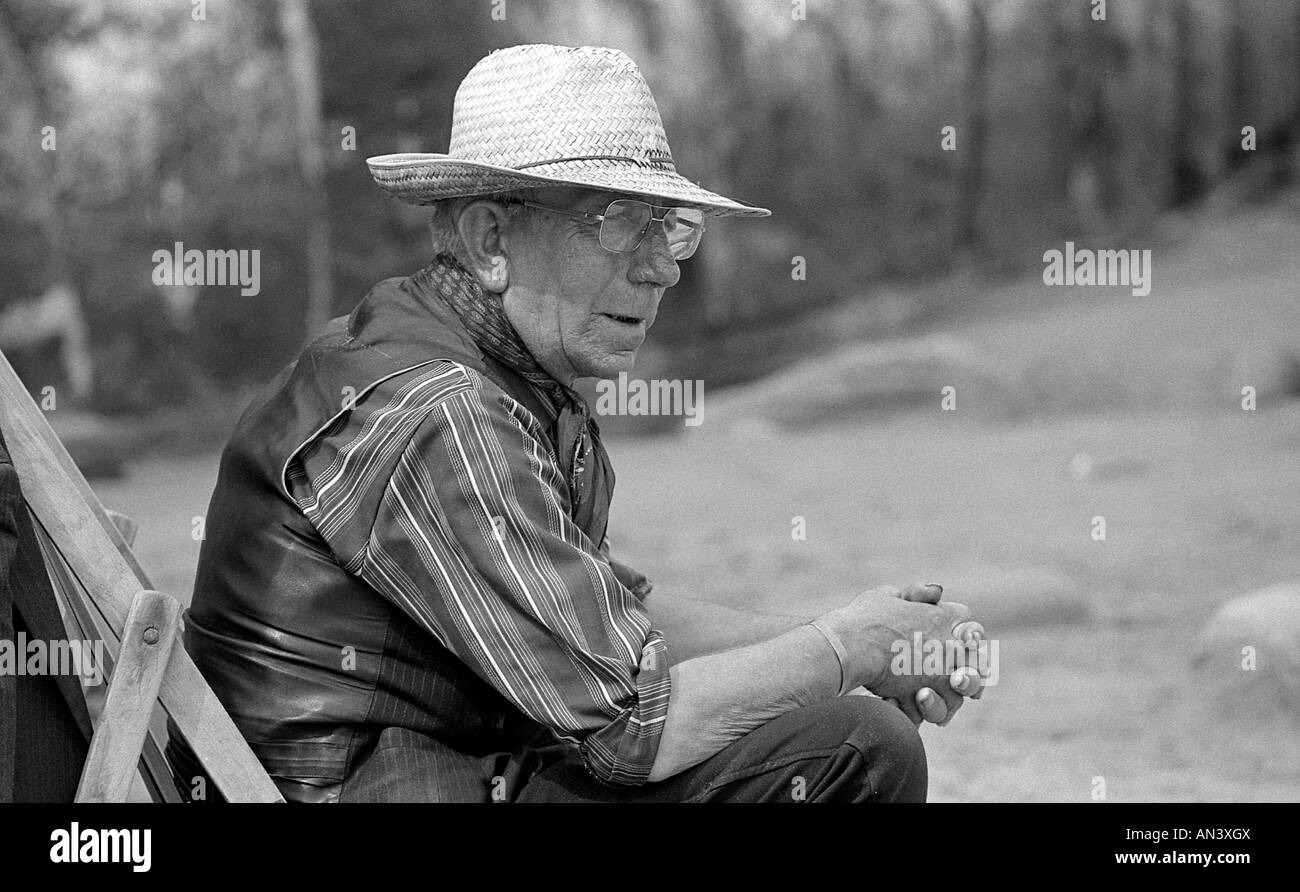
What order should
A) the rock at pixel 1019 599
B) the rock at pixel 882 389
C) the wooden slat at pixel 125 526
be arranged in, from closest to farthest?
the wooden slat at pixel 125 526 < the rock at pixel 1019 599 < the rock at pixel 882 389

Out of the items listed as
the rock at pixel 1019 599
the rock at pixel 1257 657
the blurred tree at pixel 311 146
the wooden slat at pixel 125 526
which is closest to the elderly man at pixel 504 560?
the wooden slat at pixel 125 526

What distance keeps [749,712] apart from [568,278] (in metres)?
0.66

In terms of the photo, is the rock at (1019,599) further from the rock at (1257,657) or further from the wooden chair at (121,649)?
the wooden chair at (121,649)

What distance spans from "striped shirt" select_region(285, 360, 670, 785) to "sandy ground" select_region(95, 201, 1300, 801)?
0.75 m

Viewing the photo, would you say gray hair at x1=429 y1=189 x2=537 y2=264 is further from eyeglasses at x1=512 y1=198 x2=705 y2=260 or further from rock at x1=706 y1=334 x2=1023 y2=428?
rock at x1=706 y1=334 x2=1023 y2=428

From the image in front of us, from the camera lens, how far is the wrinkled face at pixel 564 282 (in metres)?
2.23

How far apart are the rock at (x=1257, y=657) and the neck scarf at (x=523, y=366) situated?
134 inches

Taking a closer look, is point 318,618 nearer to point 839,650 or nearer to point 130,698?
point 130,698

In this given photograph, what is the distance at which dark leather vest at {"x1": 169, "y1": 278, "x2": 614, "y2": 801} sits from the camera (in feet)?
6.79

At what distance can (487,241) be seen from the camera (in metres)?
2.26

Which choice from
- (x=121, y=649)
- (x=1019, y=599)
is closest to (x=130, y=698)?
(x=121, y=649)

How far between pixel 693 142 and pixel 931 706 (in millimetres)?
10075
